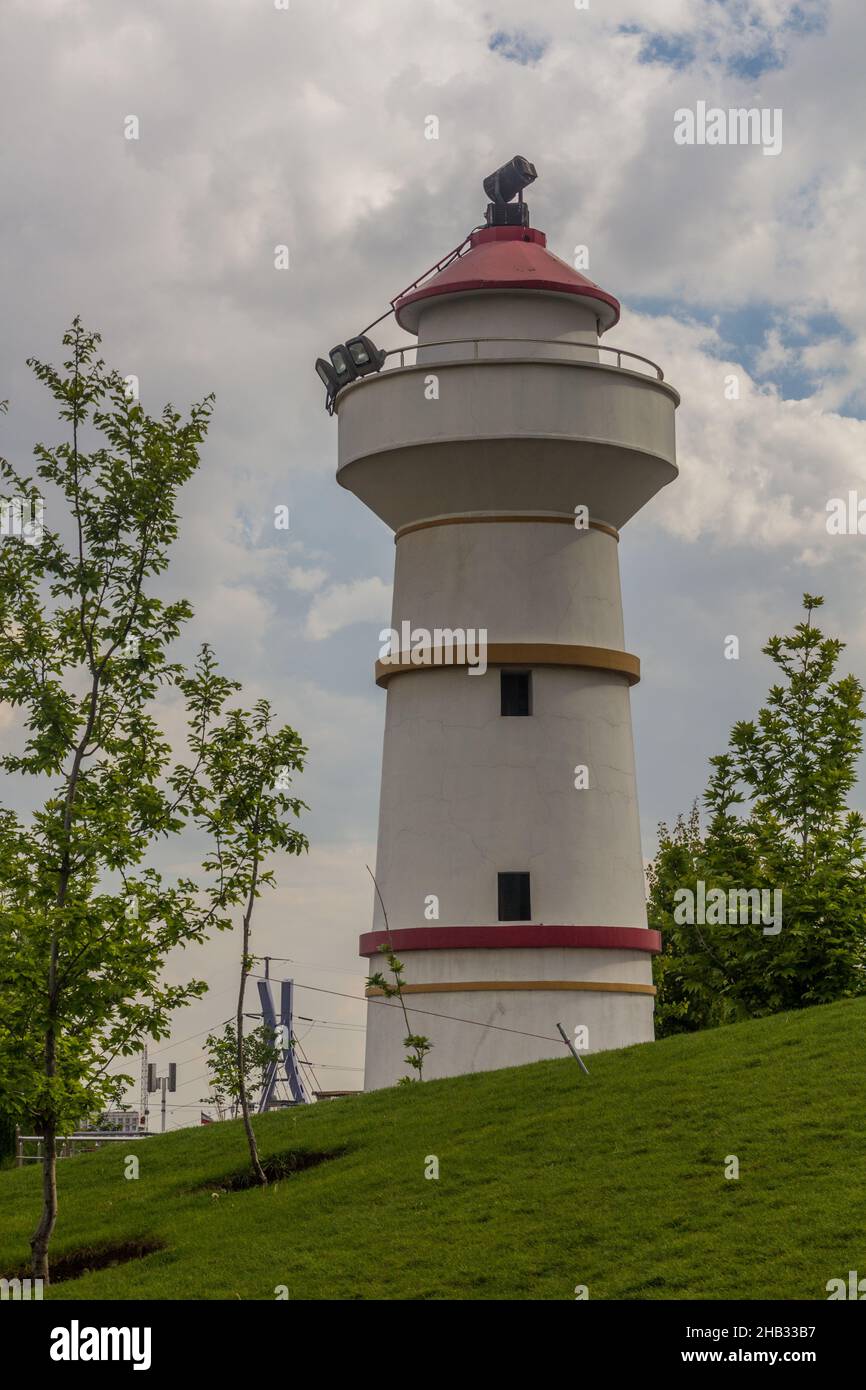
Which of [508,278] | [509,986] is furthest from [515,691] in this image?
[508,278]

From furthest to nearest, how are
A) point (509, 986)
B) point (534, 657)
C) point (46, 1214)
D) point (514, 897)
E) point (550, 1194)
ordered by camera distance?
point (534, 657), point (514, 897), point (509, 986), point (46, 1214), point (550, 1194)

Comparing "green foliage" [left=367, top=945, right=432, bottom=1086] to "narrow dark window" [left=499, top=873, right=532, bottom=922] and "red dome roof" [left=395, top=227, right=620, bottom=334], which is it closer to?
"narrow dark window" [left=499, top=873, right=532, bottom=922]

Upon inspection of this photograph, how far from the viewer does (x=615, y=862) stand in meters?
32.2

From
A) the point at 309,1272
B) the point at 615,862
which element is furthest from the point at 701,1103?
the point at 615,862

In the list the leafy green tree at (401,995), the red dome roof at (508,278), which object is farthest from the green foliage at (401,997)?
the red dome roof at (508,278)

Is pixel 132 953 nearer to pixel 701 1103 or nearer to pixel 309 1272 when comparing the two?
pixel 309 1272

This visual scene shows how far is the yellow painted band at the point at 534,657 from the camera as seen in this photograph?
105 feet

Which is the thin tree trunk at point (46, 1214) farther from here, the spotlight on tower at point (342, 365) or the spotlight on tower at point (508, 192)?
the spotlight on tower at point (508, 192)

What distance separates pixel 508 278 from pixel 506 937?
1161 cm

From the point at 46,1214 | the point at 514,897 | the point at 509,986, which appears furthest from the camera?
the point at 514,897

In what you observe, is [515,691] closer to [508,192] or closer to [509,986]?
[509,986]

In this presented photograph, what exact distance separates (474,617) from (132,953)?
12534 mm

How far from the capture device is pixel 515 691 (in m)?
32.3

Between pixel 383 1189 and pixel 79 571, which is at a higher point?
pixel 79 571
